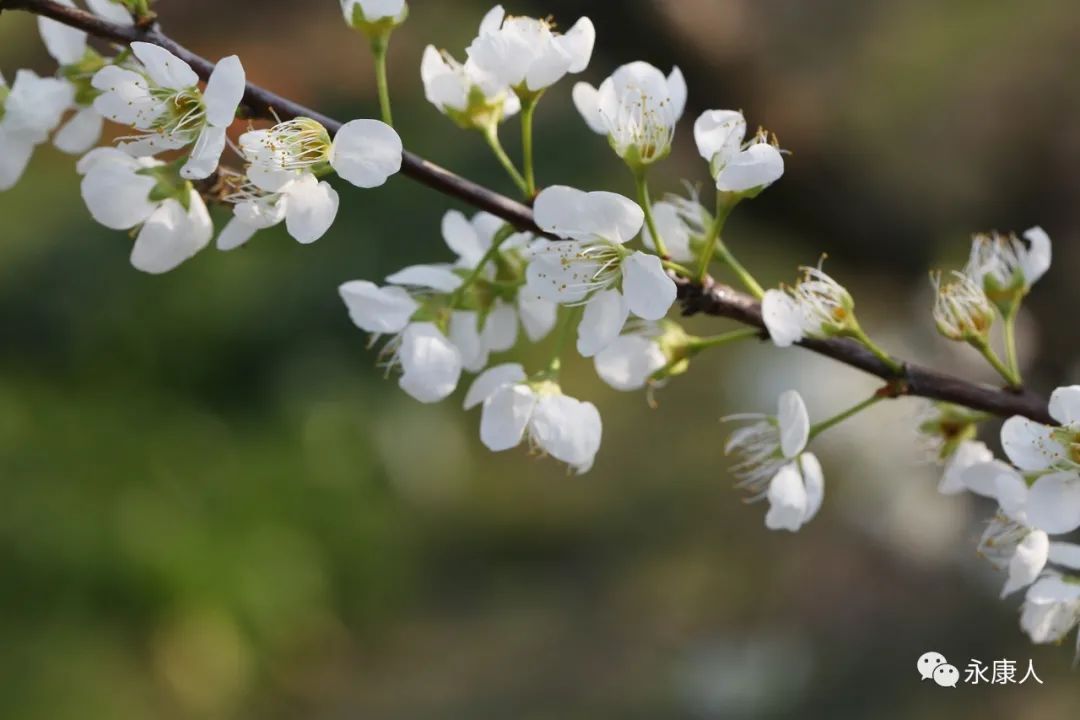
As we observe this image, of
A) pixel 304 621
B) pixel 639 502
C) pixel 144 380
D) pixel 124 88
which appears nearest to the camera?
pixel 124 88

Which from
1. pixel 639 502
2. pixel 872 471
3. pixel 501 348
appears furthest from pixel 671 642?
pixel 501 348

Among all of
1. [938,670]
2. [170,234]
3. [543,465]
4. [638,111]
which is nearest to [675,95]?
[638,111]

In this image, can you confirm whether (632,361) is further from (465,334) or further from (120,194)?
(120,194)

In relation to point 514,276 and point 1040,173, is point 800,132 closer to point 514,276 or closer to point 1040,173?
point 1040,173

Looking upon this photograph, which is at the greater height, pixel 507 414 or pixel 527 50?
pixel 527 50

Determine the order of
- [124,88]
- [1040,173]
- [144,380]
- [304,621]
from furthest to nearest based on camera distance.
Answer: [144,380] → [304,621] → [1040,173] → [124,88]

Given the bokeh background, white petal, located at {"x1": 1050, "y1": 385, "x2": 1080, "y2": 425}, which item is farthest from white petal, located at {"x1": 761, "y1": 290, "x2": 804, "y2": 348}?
the bokeh background
